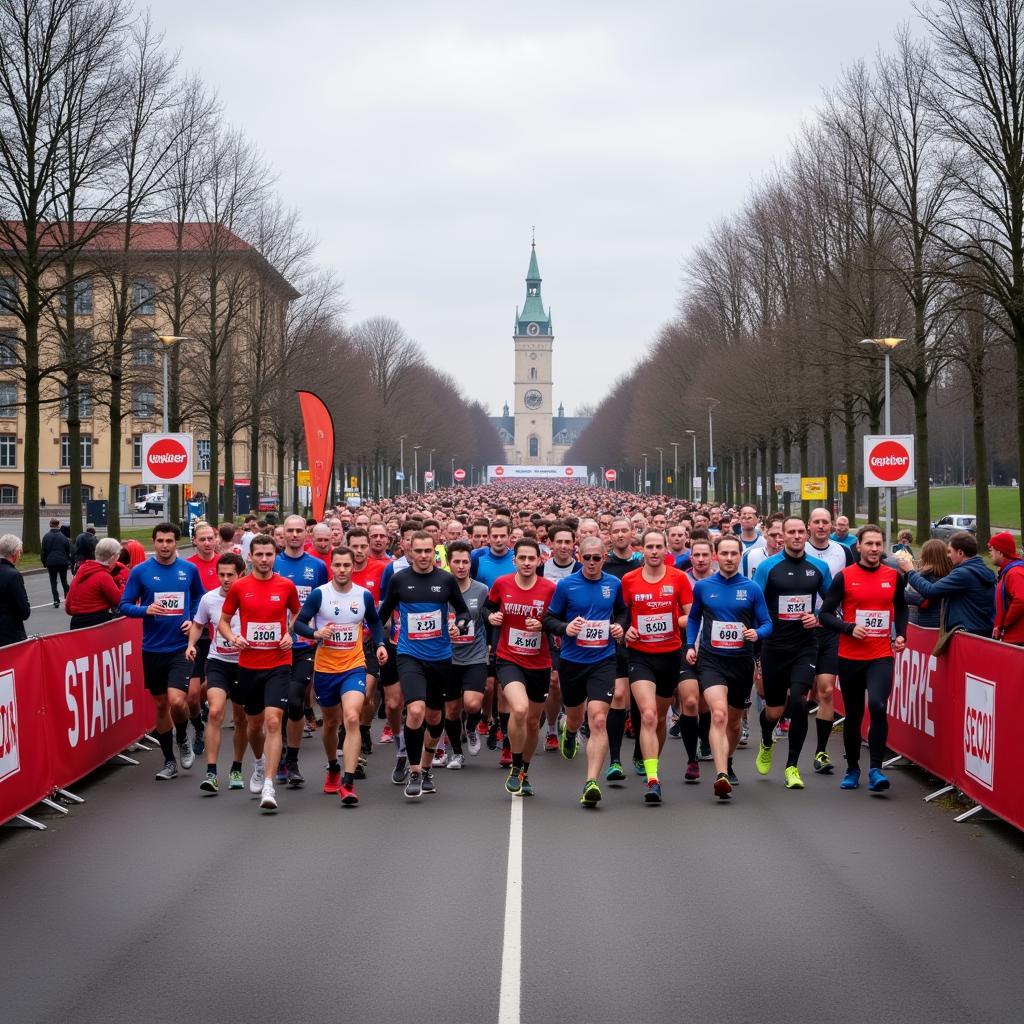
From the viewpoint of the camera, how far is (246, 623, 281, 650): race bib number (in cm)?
1109

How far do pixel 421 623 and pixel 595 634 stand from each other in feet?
4.33

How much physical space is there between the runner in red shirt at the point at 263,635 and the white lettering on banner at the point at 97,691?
130cm

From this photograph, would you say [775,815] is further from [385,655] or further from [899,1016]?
[899,1016]

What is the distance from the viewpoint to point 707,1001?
6.25 m

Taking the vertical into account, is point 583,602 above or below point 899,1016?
above

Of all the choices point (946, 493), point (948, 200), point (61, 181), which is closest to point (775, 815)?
point (948, 200)

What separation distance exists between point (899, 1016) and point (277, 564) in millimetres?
7715

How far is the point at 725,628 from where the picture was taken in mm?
11352

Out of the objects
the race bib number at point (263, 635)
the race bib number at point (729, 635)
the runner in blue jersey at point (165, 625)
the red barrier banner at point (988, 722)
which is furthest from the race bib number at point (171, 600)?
the red barrier banner at point (988, 722)

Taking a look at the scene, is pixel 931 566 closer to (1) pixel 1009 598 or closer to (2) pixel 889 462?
(1) pixel 1009 598

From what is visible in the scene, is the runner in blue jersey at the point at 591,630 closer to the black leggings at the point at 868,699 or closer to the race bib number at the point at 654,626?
the race bib number at the point at 654,626

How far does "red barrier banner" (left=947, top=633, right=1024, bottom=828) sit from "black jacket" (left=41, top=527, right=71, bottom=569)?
74.9ft

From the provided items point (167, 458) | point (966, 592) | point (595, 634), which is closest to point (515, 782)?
point (595, 634)

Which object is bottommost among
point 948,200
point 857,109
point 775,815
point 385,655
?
point 775,815
